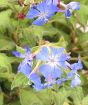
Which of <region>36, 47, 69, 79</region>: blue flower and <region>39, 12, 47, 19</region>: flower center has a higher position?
<region>39, 12, 47, 19</region>: flower center

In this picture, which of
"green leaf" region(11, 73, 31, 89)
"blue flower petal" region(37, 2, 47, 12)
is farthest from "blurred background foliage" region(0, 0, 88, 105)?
"blue flower petal" region(37, 2, 47, 12)

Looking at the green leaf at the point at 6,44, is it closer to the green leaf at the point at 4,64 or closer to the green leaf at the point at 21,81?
the green leaf at the point at 4,64

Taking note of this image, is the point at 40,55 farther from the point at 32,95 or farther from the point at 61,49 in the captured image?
the point at 32,95

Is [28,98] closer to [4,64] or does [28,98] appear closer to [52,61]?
[4,64]

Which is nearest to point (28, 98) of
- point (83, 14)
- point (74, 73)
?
point (74, 73)

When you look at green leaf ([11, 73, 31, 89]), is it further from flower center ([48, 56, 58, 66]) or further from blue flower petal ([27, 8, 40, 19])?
blue flower petal ([27, 8, 40, 19])

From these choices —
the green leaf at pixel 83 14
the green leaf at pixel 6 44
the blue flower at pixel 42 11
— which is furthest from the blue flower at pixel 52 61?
the green leaf at pixel 83 14
